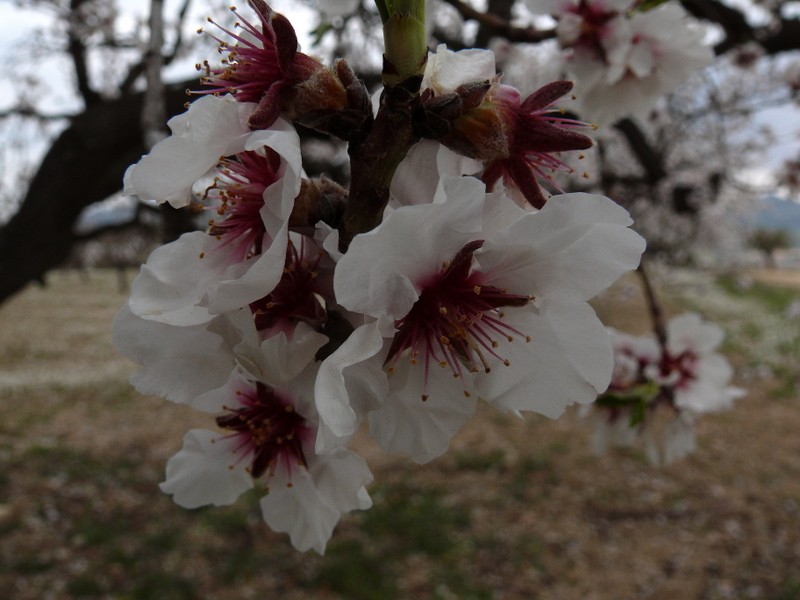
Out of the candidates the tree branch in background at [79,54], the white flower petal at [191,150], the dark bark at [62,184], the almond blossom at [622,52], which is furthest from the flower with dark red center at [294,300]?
the tree branch in background at [79,54]

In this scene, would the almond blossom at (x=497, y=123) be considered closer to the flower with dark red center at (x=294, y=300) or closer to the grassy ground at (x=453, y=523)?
the flower with dark red center at (x=294, y=300)

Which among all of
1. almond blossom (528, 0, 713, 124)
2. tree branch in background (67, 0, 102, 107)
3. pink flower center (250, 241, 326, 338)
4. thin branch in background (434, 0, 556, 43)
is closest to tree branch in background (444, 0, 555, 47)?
thin branch in background (434, 0, 556, 43)

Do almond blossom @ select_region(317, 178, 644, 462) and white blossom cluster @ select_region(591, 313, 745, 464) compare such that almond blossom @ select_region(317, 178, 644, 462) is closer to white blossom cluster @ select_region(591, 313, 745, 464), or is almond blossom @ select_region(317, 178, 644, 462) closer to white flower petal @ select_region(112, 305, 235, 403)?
white flower petal @ select_region(112, 305, 235, 403)

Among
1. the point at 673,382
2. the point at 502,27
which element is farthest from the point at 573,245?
the point at 673,382

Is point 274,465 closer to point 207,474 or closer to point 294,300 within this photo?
point 207,474

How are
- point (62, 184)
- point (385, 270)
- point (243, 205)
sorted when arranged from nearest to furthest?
point (385, 270) < point (243, 205) < point (62, 184)

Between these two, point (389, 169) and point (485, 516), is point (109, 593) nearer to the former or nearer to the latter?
point (485, 516)
